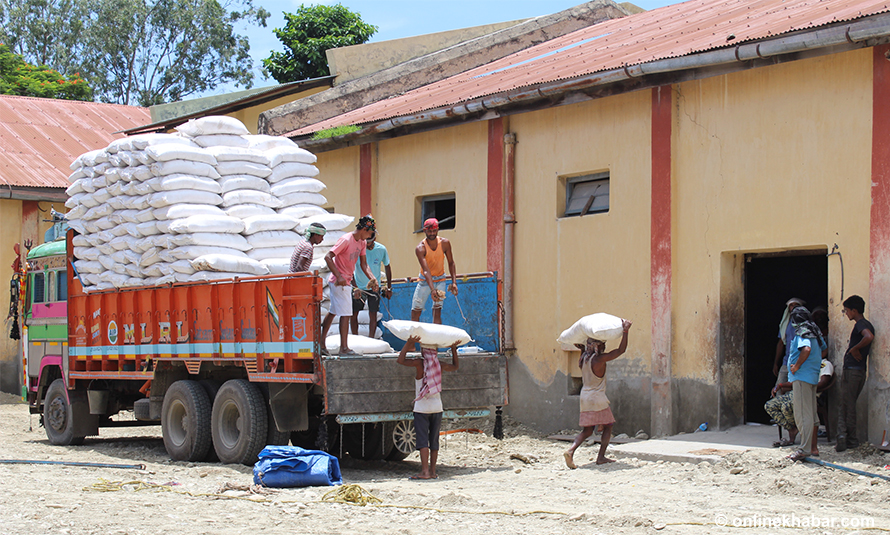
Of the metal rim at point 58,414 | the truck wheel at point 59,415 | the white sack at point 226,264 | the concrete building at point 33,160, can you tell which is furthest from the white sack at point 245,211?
the concrete building at point 33,160

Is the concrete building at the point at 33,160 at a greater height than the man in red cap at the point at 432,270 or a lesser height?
greater

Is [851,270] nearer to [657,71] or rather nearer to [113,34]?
[657,71]

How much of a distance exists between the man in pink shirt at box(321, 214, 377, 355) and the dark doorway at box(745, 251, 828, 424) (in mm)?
4469

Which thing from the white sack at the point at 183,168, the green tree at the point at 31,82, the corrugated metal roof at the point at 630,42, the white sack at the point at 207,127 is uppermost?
the green tree at the point at 31,82

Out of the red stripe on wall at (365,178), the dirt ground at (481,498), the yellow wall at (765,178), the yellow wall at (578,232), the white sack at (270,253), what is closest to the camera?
the dirt ground at (481,498)

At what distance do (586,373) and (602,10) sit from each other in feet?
35.7

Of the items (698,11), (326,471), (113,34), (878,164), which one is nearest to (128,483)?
(326,471)

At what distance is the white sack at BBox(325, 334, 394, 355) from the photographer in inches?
367

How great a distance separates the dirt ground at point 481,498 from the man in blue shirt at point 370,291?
148 cm

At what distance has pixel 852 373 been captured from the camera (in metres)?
9.45

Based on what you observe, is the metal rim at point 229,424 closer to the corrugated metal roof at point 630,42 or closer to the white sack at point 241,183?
the white sack at point 241,183

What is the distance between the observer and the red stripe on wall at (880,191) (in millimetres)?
9445

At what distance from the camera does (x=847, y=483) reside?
838 centimetres

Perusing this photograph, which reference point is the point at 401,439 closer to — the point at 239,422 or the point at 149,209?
the point at 239,422
